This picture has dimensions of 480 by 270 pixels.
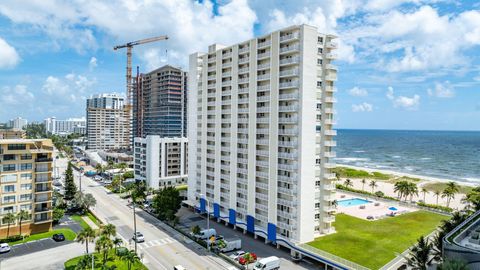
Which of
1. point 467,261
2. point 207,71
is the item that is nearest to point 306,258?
point 467,261

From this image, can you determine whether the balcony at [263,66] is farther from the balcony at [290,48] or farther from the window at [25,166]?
the window at [25,166]

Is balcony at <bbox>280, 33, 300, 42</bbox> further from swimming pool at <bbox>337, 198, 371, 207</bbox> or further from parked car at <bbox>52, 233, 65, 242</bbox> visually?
parked car at <bbox>52, 233, 65, 242</bbox>

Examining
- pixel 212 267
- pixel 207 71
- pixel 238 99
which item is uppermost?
pixel 207 71

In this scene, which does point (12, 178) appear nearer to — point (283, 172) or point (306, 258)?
point (283, 172)

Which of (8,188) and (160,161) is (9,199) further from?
(160,161)

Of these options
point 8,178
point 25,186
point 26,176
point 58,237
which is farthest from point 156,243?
point 8,178

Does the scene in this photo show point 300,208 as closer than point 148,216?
Yes
